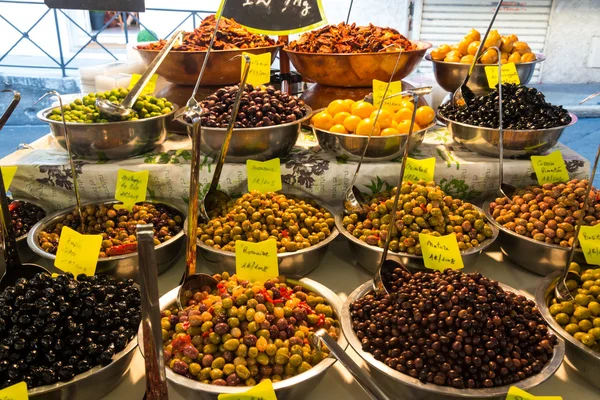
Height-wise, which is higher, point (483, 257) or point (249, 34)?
point (249, 34)

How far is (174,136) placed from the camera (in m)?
2.10

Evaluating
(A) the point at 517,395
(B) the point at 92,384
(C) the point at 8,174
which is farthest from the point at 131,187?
(A) the point at 517,395

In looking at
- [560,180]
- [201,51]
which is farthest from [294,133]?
[560,180]

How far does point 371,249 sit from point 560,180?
795mm

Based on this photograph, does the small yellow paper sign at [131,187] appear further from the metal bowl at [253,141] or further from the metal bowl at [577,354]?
the metal bowl at [577,354]

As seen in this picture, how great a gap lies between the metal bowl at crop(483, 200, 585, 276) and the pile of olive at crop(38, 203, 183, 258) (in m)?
1.06

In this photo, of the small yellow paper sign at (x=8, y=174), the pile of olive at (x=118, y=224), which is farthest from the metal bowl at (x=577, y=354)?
the small yellow paper sign at (x=8, y=174)

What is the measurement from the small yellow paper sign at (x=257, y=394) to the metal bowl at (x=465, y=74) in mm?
1704

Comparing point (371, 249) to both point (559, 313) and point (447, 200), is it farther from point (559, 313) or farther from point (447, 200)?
point (559, 313)

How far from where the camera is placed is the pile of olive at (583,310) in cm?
113

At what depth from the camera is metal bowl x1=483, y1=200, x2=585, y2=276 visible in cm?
145

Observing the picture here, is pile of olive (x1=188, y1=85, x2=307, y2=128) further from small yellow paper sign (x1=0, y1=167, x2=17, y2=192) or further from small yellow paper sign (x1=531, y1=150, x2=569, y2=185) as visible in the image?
small yellow paper sign (x1=531, y1=150, x2=569, y2=185)

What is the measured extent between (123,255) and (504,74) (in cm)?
168

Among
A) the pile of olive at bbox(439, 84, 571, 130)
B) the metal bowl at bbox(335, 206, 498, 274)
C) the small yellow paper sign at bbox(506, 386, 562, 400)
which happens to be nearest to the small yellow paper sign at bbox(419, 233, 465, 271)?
the metal bowl at bbox(335, 206, 498, 274)
